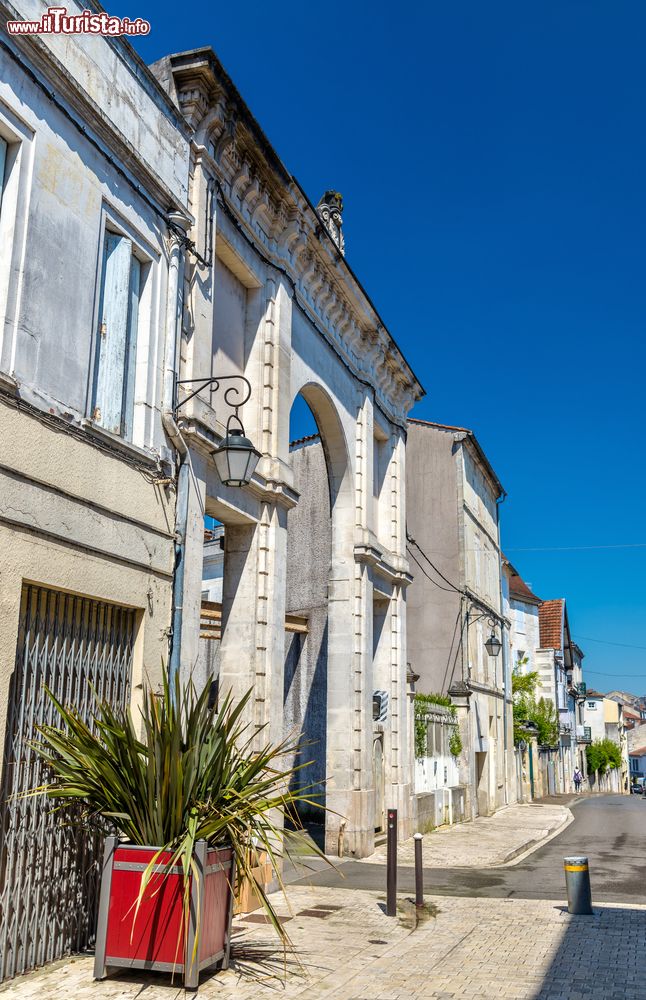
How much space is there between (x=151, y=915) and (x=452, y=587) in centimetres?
1884

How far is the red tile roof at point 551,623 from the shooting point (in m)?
48.8

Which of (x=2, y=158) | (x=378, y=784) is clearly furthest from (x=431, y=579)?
(x=2, y=158)

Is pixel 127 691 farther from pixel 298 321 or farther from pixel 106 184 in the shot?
pixel 298 321

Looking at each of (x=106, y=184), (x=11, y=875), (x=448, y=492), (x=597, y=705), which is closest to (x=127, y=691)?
(x=11, y=875)

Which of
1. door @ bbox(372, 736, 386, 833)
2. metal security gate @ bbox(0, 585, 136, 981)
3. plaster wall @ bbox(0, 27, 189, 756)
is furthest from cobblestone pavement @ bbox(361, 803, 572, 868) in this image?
plaster wall @ bbox(0, 27, 189, 756)

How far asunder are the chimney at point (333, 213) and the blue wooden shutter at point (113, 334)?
6.81 m

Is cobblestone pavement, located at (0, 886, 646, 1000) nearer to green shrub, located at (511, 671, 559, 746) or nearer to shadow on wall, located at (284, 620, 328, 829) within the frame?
shadow on wall, located at (284, 620, 328, 829)

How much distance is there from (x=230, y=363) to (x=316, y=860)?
23.4ft

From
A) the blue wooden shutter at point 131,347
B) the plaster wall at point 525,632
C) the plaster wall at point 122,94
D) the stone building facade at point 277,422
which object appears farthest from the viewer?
the plaster wall at point 525,632

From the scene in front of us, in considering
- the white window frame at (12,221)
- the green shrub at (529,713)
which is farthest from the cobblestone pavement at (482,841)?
the green shrub at (529,713)

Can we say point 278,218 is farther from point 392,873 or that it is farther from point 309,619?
point 309,619

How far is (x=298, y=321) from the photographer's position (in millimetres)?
12570

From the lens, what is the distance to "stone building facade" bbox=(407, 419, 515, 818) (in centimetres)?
2369

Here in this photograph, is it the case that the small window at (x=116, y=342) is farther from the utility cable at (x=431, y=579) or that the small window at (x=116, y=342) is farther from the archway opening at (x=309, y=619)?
the utility cable at (x=431, y=579)
